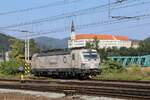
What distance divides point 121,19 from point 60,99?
54.7 ft

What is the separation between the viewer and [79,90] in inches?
926

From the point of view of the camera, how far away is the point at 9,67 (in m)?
54.0

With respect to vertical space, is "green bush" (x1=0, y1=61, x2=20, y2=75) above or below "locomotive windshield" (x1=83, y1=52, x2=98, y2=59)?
below

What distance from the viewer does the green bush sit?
5313 cm

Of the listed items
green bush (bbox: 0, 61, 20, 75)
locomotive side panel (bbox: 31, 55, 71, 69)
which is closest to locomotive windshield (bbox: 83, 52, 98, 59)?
locomotive side panel (bbox: 31, 55, 71, 69)

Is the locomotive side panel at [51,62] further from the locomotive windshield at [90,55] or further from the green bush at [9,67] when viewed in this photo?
the green bush at [9,67]

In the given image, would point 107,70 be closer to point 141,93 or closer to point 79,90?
point 79,90

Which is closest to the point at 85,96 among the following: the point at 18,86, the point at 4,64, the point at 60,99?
the point at 60,99

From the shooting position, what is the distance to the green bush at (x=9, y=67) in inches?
2092

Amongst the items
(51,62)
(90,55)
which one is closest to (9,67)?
(51,62)

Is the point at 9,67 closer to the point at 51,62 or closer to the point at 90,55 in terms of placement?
the point at 51,62

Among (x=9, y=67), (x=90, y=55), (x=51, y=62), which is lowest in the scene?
(x=9, y=67)

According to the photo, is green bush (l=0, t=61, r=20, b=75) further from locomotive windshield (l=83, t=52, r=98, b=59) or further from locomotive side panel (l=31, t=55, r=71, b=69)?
locomotive windshield (l=83, t=52, r=98, b=59)

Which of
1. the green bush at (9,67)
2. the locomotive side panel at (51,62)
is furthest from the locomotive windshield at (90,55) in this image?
the green bush at (9,67)
